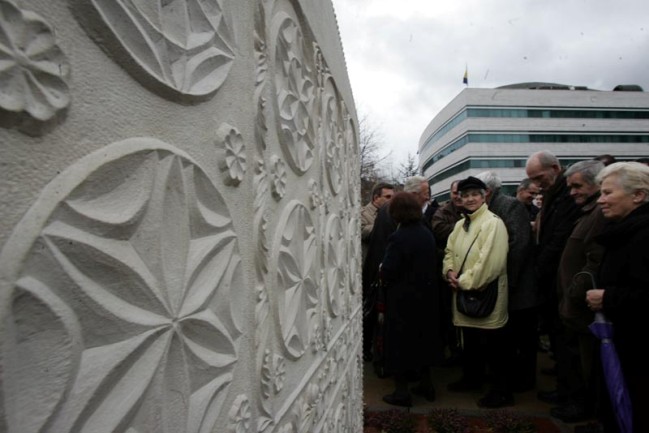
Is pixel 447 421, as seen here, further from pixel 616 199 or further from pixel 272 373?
pixel 272 373

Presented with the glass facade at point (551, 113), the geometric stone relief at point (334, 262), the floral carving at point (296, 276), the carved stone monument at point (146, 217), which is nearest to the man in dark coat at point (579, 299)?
the geometric stone relief at point (334, 262)

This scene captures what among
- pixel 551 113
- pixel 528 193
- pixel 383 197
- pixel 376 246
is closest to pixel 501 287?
pixel 376 246

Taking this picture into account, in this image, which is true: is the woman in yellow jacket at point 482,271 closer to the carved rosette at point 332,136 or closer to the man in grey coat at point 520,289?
the man in grey coat at point 520,289

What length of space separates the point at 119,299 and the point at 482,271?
3255 millimetres

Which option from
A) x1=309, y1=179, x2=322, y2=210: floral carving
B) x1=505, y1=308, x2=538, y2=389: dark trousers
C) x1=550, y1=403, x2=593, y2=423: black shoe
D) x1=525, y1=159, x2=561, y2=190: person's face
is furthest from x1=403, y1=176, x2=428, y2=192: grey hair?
x1=309, y1=179, x2=322, y2=210: floral carving

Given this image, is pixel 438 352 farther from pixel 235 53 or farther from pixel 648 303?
pixel 235 53

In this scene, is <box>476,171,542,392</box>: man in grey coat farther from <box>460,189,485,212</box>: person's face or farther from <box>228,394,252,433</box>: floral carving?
<box>228,394,252,433</box>: floral carving

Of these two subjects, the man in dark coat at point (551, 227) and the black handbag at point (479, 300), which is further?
the black handbag at point (479, 300)

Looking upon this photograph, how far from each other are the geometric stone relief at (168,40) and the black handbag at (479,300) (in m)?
3.12

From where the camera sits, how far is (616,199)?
97.3 inches

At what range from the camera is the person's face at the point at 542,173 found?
12.2 feet

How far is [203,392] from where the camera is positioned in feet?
2.42

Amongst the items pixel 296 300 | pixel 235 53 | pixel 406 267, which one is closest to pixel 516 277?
pixel 406 267

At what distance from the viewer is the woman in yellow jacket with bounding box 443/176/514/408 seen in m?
3.44
